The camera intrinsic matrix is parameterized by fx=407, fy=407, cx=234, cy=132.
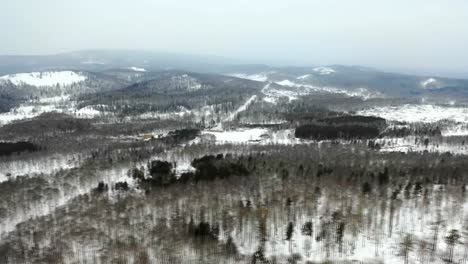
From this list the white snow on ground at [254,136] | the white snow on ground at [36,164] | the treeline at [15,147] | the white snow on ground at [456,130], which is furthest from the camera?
the white snow on ground at [456,130]

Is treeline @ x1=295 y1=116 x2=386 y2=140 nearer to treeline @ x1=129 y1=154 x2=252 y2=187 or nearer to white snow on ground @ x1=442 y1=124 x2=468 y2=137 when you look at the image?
white snow on ground @ x1=442 y1=124 x2=468 y2=137

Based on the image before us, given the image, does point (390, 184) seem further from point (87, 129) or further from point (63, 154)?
point (87, 129)

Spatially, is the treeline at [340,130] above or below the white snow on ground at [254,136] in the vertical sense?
above

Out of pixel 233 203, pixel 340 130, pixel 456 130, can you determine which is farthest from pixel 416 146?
pixel 233 203

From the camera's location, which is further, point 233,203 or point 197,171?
point 197,171

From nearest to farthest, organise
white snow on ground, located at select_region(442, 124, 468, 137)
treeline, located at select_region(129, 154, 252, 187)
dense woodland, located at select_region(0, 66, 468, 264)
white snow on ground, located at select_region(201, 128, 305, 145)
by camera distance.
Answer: dense woodland, located at select_region(0, 66, 468, 264) < treeline, located at select_region(129, 154, 252, 187) < white snow on ground, located at select_region(201, 128, 305, 145) < white snow on ground, located at select_region(442, 124, 468, 137)

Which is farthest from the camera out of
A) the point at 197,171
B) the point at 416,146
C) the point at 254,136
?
the point at 254,136

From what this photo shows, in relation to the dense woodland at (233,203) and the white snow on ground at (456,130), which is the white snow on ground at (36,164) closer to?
the dense woodland at (233,203)

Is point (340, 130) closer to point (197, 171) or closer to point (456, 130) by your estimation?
point (456, 130)

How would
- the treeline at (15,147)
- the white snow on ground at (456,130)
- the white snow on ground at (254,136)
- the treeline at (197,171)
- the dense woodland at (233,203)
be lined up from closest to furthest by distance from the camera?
the dense woodland at (233,203) → the treeline at (197,171) → the treeline at (15,147) → the white snow on ground at (254,136) → the white snow on ground at (456,130)

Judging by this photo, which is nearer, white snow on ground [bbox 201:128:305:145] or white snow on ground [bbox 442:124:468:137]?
white snow on ground [bbox 201:128:305:145]

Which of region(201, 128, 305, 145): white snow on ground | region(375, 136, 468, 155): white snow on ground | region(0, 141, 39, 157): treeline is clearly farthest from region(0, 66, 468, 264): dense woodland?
region(201, 128, 305, 145): white snow on ground

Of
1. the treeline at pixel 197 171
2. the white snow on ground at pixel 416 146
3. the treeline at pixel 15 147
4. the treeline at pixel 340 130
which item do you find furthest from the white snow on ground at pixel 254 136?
the treeline at pixel 15 147

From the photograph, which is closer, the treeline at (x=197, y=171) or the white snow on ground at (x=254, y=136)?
the treeline at (x=197, y=171)
